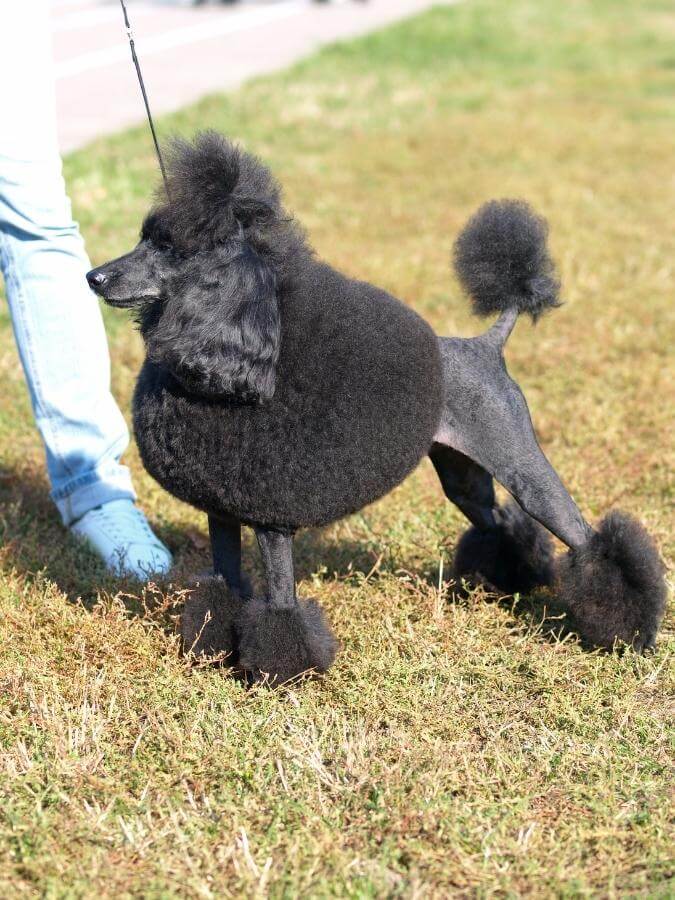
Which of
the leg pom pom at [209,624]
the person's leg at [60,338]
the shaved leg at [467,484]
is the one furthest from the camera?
the person's leg at [60,338]

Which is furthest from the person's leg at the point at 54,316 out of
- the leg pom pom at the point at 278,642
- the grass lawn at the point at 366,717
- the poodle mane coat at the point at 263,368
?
the poodle mane coat at the point at 263,368

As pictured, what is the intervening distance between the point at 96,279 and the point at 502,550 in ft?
4.67

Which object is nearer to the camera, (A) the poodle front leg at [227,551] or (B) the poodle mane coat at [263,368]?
(B) the poodle mane coat at [263,368]

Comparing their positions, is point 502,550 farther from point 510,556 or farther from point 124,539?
point 124,539

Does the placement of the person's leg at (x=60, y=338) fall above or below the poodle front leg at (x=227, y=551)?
above

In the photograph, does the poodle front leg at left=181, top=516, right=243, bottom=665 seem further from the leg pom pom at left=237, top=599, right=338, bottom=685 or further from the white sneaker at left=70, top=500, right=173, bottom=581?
the white sneaker at left=70, top=500, right=173, bottom=581

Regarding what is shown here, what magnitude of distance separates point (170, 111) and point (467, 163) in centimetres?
294

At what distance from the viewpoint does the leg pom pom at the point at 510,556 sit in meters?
3.08

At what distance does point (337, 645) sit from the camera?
2.71m

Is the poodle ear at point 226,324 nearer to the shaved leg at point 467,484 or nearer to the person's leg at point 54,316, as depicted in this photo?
the shaved leg at point 467,484

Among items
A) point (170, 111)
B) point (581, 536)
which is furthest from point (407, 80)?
point (581, 536)

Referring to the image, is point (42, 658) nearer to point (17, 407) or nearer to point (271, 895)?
point (271, 895)

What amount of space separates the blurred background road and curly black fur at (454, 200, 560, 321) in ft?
21.2

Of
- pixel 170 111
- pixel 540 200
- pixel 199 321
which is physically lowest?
pixel 540 200
